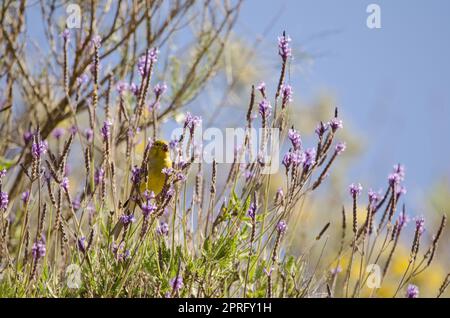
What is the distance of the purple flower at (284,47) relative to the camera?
1.94 m

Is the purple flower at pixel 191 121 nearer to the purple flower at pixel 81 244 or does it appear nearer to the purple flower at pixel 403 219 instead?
the purple flower at pixel 81 244

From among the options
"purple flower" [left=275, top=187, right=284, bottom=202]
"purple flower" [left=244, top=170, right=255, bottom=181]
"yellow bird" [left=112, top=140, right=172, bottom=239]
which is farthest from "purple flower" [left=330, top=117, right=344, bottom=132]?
"yellow bird" [left=112, top=140, right=172, bottom=239]

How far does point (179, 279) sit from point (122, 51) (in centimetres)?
191

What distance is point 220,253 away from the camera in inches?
80.7

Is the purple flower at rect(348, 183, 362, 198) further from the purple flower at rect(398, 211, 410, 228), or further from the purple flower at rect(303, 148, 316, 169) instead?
the purple flower at rect(398, 211, 410, 228)

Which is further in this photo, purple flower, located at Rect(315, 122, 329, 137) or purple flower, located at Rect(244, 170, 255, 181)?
purple flower, located at Rect(244, 170, 255, 181)

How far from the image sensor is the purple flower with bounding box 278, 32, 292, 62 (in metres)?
1.94

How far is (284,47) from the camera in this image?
76.7 inches

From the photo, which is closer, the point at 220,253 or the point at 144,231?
the point at 144,231

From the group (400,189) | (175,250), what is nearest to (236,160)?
(175,250)

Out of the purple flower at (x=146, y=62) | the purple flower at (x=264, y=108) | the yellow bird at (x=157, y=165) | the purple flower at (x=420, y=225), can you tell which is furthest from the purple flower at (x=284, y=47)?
the yellow bird at (x=157, y=165)
